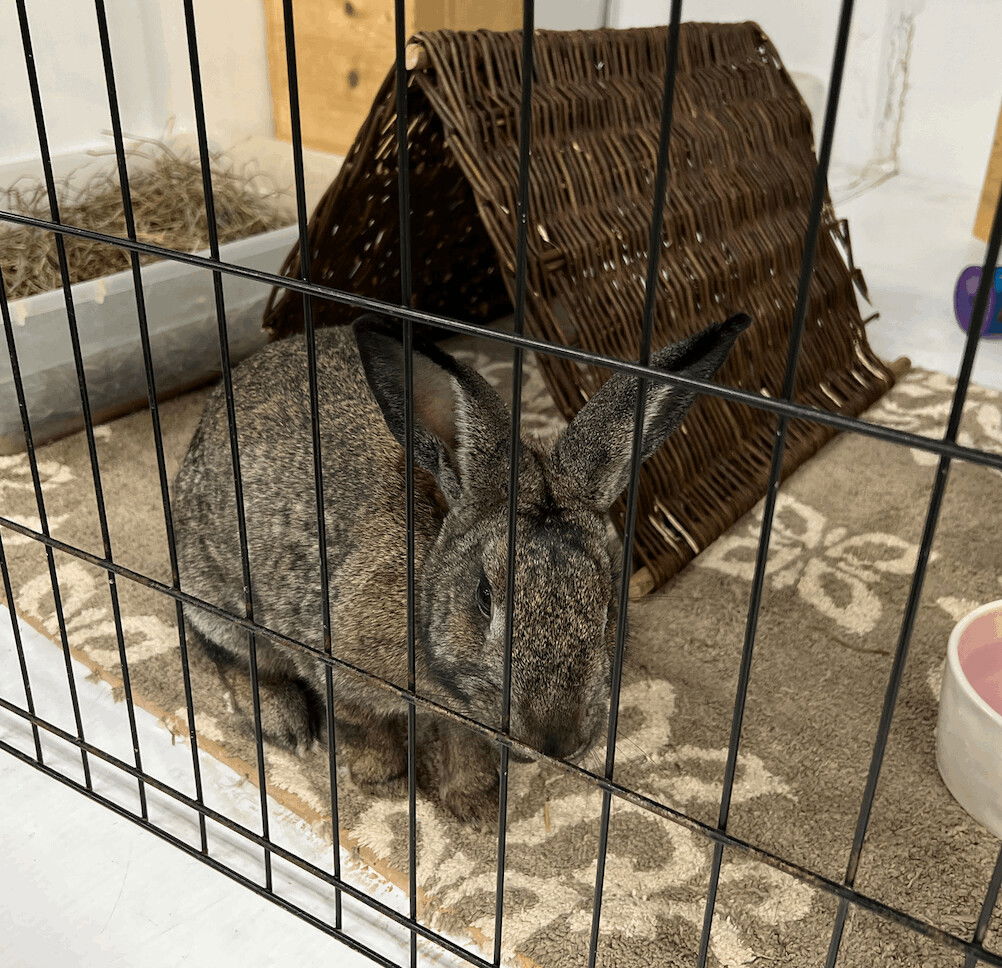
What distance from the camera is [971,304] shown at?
3449 millimetres

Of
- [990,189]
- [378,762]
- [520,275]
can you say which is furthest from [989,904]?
[990,189]

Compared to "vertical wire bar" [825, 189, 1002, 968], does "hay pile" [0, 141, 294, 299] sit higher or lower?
lower

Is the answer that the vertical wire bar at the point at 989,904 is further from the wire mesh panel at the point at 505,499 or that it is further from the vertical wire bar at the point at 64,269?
the vertical wire bar at the point at 64,269

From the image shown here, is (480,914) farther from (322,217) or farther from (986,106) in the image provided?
(986,106)

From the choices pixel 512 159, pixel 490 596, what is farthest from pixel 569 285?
pixel 490 596

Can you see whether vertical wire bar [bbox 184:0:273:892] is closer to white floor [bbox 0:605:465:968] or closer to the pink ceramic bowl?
white floor [bbox 0:605:465:968]

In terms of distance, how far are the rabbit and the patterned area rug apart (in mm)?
122

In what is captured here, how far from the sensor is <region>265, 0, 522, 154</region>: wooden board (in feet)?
11.6

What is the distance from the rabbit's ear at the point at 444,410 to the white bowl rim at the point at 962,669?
32.1 inches

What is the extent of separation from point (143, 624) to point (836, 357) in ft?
6.57

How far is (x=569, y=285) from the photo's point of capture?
215 centimetres

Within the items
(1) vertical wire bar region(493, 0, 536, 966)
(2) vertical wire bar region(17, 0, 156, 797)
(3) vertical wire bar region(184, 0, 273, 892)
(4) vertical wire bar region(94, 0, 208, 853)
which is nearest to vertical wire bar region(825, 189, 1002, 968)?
(1) vertical wire bar region(493, 0, 536, 966)

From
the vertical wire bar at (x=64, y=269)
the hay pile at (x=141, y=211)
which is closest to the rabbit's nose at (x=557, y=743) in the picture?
the vertical wire bar at (x=64, y=269)

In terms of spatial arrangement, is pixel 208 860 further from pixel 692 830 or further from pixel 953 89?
pixel 953 89
